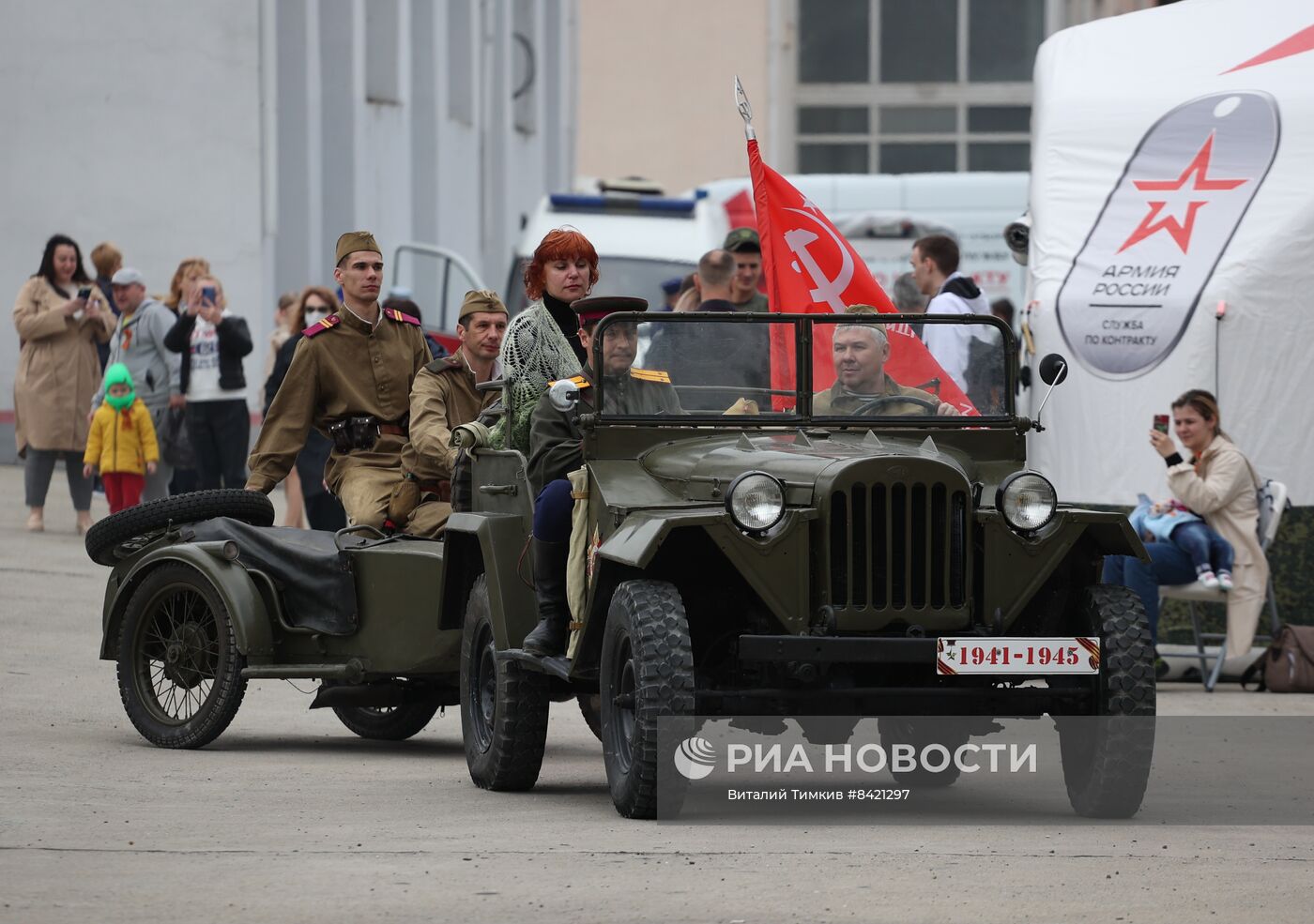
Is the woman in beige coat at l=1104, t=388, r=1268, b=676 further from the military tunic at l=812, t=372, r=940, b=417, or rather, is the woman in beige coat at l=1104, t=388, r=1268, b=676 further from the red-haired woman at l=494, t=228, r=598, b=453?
the red-haired woman at l=494, t=228, r=598, b=453

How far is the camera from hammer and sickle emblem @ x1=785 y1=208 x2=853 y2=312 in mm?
11461

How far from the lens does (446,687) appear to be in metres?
10.5

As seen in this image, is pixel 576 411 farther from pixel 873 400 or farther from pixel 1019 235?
pixel 1019 235

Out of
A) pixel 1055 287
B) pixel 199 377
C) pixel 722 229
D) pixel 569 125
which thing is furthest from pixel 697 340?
pixel 569 125

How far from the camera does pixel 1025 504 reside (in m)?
7.85

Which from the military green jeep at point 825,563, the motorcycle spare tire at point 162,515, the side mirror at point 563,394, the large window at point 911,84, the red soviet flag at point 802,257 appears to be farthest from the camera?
the large window at point 911,84

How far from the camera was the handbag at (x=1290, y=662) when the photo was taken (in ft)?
44.3

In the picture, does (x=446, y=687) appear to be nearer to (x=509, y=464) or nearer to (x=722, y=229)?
(x=509, y=464)

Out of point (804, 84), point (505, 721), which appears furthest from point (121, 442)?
point (804, 84)

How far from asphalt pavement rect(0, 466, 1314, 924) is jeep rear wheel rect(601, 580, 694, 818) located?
141mm

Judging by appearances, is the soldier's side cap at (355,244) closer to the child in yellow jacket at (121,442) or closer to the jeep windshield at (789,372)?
the jeep windshield at (789,372)

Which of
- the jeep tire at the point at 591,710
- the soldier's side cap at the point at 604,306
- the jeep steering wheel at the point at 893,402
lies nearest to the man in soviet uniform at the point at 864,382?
the jeep steering wheel at the point at 893,402

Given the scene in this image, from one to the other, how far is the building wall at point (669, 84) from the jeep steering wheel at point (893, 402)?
137 feet

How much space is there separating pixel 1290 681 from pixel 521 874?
7.73 meters
